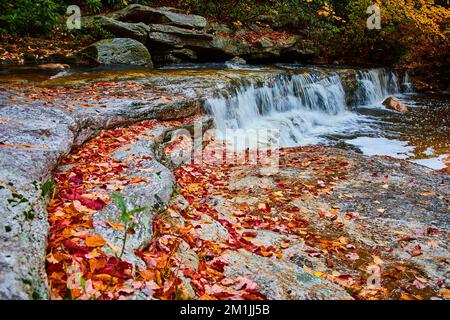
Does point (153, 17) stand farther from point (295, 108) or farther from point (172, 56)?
point (295, 108)

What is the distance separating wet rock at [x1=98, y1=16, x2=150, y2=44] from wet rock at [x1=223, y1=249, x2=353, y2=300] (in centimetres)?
1139

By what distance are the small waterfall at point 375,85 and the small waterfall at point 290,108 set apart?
61.8 inches

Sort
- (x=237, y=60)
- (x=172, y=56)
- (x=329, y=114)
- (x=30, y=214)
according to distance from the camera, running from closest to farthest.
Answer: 1. (x=30, y=214)
2. (x=329, y=114)
3. (x=172, y=56)
4. (x=237, y=60)

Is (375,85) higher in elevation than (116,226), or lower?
higher

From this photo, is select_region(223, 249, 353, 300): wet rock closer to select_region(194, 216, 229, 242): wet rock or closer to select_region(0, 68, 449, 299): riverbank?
select_region(0, 68, 449, 299): riverbank

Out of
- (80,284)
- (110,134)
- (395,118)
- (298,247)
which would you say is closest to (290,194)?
(298,247)

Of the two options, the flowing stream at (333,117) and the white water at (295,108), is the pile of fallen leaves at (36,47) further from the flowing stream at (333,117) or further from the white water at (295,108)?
the flowing stream at (333,117)

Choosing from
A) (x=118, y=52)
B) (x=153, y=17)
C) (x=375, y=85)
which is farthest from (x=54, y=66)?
(x=375, y=85)

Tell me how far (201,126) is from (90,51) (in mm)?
6467

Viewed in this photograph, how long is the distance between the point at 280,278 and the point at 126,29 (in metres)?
12.0

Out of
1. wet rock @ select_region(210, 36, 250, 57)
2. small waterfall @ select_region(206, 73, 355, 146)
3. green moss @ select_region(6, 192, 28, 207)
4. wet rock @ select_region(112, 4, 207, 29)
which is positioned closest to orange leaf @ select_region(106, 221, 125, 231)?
A: green moss @ select_region(6, 192, 28, 207)

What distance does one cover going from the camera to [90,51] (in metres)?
11.5

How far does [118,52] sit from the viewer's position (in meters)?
11.7

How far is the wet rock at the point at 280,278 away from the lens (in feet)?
8.70
